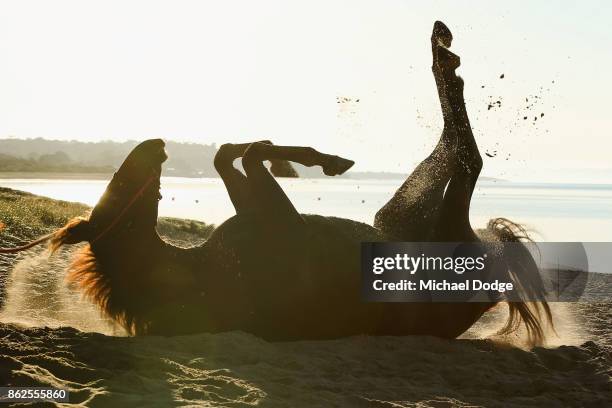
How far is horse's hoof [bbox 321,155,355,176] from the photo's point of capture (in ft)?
17.1

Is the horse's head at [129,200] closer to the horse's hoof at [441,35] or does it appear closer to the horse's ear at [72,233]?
the horse's ear at [72,233]

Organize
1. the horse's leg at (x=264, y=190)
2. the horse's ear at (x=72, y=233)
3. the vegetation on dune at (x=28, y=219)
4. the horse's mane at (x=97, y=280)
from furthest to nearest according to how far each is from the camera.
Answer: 1. the vegetation on dune at (x=28, y=219)
2. the horse's leg at (x=264, y=190)
3. the horse's mane at (x=97, y=280)
4. the horse's ear at (x=72, y=233)

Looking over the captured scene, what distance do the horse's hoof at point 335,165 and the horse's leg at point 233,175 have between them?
0.59 meters

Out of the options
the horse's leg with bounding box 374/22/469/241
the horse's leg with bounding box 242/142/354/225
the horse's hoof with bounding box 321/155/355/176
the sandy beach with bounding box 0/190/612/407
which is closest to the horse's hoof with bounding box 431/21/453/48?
the horse's leg with bounding box 374/22/469/241

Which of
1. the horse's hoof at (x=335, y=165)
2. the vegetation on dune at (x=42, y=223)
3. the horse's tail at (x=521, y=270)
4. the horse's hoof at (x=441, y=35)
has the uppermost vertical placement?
the horse's hoof at (x=441, y=35)

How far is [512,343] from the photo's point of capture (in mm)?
6164

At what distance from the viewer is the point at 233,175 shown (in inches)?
206

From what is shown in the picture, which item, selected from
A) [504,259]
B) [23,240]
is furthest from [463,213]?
[23,240]

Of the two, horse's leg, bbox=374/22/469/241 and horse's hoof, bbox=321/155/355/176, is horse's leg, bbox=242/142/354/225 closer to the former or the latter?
horse's hoof, bbox=321/155/355/176

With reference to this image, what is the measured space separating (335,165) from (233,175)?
75cm

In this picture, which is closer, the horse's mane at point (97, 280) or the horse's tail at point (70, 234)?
the horse's tail at point (70, 234)

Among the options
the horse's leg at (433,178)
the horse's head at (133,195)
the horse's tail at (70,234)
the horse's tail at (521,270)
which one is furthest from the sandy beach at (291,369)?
the horse's leg at (433,178)

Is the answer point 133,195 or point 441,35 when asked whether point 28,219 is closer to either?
point 133,195

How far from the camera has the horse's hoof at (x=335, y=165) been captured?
523 cm
